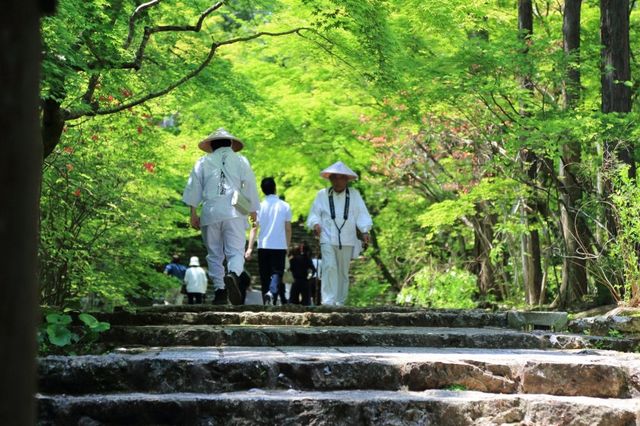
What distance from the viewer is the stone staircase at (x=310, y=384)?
15.5 feet

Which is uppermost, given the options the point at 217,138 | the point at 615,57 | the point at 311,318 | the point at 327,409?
Answer: the point at 615,57

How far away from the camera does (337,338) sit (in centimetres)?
712

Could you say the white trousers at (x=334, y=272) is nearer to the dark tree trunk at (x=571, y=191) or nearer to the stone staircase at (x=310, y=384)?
the dark tree trunk at (x=571, y=191)

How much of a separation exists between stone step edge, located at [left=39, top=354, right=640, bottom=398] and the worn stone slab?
3.11 meters

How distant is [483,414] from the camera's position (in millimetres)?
4988

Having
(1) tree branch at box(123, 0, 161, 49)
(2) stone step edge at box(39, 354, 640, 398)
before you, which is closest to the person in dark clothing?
(1) tree branch at box(123, 0, 161, 49)

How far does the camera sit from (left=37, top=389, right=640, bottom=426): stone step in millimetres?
4652

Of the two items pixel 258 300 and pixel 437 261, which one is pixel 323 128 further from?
pixel 258 300

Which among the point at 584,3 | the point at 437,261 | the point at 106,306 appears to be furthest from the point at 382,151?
the point at 106,306

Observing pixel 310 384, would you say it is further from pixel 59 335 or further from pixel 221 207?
pixel 221 207

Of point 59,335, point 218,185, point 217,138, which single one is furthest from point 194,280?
point 59,335

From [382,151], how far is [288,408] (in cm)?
1549

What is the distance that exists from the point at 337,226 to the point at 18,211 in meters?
9.47

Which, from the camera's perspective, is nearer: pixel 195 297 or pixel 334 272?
pixel 334 272
